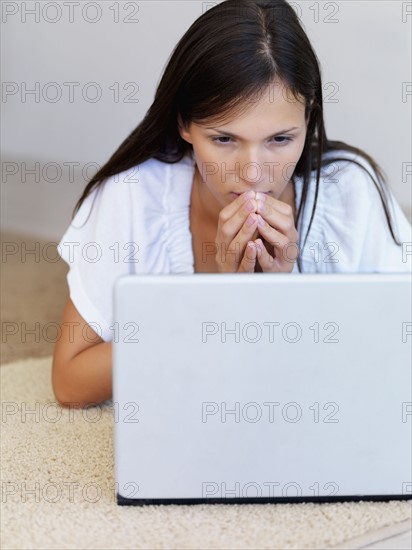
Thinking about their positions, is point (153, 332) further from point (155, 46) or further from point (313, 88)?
point (155, 46)

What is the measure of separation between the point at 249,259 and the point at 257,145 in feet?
0.48

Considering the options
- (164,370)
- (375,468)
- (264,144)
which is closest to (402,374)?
(375,468)

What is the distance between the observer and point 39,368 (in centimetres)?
138

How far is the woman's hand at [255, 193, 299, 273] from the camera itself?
1092 mm

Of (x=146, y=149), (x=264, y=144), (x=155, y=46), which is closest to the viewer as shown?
(x=264, y=144)

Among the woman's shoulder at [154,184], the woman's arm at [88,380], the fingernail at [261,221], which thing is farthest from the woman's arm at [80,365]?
the fingernail at [261,221]

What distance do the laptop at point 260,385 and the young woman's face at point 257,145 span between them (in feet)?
1.27

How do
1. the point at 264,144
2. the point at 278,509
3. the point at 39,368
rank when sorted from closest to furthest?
the point at 278,509 → the point at 264,144 → the point at 39,368

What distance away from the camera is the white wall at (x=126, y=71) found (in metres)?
2.05

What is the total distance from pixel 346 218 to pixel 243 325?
59 centimetres

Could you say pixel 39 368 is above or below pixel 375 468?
below

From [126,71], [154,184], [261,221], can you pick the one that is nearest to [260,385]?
[261,221]

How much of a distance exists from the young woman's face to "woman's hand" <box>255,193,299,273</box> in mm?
34

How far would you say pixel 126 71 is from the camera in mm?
2109
